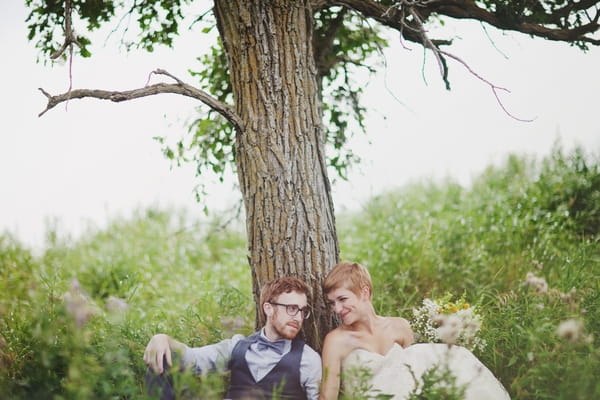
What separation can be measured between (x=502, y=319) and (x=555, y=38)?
201 centimetres

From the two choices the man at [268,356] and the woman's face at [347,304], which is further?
the woman's face at [347,304]

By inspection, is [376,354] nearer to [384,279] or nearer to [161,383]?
[161,383]

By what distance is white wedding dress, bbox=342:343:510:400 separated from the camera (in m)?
2.89

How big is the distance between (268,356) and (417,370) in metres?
0.85

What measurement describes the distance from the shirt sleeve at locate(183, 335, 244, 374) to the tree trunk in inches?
15.7

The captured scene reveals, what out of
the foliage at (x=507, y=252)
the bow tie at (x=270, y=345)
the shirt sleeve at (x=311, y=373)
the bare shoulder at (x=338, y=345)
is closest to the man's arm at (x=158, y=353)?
the bow tie at (x=270, y=345)

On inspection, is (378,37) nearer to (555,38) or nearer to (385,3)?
(385,3)

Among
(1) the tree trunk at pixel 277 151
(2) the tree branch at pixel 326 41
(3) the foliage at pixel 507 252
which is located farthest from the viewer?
(2) the tree branch at pixel 326 41

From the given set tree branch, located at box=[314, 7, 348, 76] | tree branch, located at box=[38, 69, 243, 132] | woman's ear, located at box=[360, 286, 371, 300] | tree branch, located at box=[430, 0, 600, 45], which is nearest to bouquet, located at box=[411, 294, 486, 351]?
woman's ear, located at box=[360, 286, 371, 300]

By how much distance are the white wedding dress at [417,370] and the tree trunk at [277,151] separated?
1.66 feet

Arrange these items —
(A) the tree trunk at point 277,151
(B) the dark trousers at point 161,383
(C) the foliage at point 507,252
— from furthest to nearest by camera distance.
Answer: (A) the tree trunk at point 277,151 < (C) the foliage at point 507,252 < (B) the dark trousers at point 161,383

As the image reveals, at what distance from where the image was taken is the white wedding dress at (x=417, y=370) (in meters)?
2.89

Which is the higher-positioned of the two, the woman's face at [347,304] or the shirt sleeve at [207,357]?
the woman's face at [347,304]

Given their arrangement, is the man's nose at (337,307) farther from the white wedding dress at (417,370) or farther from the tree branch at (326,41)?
the tree branch at (326,41)
